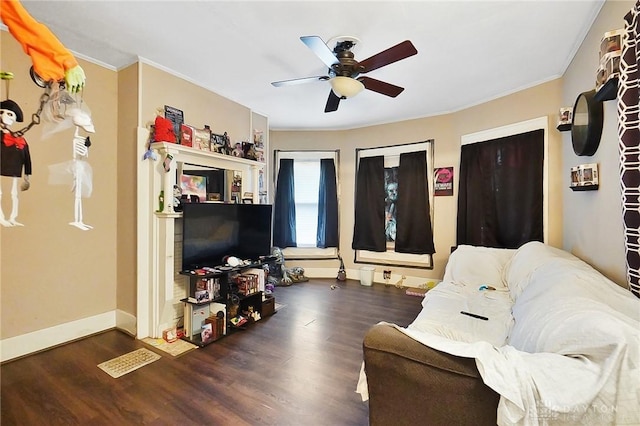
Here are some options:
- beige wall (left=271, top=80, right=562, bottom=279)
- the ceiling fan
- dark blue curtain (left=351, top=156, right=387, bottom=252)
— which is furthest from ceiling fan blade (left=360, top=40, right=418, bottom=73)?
dark blue curtain (left=351, top=156, right=387, bottom=252)

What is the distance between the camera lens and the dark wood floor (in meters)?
1.62

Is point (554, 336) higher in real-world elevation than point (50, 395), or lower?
higher

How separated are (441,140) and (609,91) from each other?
261 centimetres

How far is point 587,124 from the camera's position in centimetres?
192

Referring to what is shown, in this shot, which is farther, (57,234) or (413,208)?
(413,208)

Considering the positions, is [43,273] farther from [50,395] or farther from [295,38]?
[295,38]

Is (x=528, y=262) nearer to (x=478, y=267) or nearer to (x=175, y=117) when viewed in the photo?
(x=478, y=267)

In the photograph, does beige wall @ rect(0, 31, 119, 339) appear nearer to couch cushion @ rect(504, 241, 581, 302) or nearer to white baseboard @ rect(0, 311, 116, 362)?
white baseboard @ rect(0, 311, 116, 362)

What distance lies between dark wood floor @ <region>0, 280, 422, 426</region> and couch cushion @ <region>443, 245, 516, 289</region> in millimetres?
1275

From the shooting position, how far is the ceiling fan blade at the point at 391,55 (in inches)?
72.8

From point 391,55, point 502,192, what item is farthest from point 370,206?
point 391,55

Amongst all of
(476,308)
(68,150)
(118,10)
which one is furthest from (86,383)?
(476,308)

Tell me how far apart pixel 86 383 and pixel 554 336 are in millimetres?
2740

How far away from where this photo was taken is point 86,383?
1.89m
